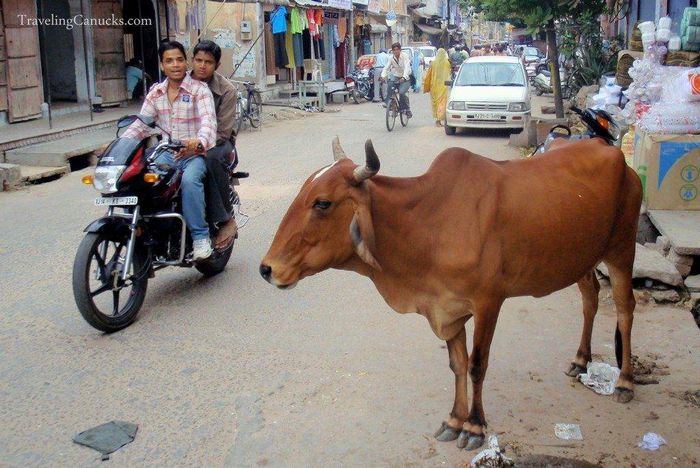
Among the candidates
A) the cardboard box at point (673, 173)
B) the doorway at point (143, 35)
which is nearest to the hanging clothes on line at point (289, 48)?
the doorway at point (143, 35)

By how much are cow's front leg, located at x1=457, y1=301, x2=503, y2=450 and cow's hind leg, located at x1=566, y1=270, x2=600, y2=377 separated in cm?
103

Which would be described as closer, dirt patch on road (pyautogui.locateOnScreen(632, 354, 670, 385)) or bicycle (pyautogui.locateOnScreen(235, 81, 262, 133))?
dirt patch on road (pyautogui.locateOnScreen(632, 354, 670, 385))

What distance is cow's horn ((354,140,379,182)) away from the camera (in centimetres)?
333

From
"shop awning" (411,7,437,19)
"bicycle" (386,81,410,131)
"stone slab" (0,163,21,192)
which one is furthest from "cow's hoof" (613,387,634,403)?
"shop awning" (411,7,437,19)

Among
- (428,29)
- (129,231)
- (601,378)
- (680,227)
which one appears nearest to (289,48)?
(680,227)

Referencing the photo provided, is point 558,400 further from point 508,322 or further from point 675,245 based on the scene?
point 675,245

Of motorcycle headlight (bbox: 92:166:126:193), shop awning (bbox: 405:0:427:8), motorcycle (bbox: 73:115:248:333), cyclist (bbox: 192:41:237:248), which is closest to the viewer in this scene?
motorcycle (bbox: 73:115:248:333)

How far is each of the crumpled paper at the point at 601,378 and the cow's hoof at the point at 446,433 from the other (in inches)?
41.5

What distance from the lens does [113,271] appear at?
5.60 metres

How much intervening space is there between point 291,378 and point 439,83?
53.4ft

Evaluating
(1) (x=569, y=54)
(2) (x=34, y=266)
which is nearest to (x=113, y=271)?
(2) (x=34, y=266)

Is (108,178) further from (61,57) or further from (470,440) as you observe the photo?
(61,57)

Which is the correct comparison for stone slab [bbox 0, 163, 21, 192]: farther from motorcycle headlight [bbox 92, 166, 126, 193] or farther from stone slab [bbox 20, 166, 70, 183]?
motorcycle headlight [bbox 92, 166, 126, 193]

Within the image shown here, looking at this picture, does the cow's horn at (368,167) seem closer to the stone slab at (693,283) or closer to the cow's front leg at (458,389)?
the cow's front leg at (458,389)
